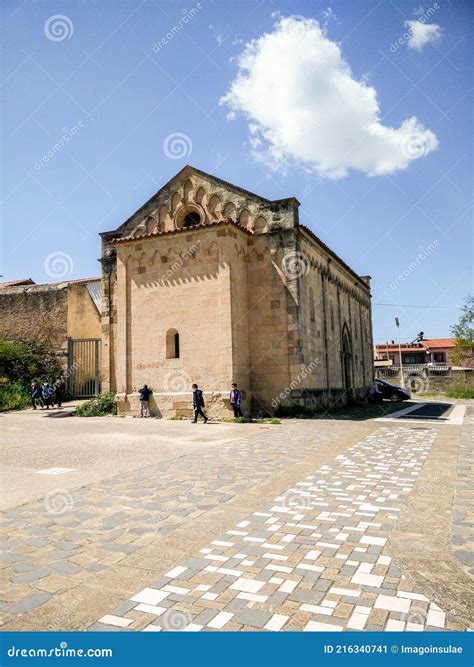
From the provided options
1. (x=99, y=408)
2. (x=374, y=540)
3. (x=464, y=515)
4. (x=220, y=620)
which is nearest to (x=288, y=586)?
(x=220, y=620)

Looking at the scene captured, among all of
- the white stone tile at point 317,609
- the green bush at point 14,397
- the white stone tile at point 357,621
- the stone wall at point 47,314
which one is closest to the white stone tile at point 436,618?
the white stone tile at point 357,621

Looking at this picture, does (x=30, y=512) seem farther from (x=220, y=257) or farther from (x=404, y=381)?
(x=404, y=381)

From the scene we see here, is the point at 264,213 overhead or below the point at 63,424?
overhead

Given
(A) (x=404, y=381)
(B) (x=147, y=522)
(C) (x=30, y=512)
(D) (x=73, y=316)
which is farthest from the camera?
(A) (x=404, y=381)

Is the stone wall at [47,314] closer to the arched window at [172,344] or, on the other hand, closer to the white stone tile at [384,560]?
the arched window at [172,344]

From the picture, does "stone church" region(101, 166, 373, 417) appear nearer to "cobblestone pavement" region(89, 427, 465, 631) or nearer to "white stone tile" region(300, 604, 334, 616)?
"cobblestone pavement" region(89, 427, 465, 631)

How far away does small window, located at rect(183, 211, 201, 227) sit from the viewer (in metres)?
20.0

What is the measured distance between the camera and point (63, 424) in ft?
51.4

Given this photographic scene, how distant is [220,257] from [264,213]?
3.10 m

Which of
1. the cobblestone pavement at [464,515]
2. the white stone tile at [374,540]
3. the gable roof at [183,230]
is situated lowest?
the cobblestone pavement at [464,515]

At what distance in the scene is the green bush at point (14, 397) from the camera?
2153 cm

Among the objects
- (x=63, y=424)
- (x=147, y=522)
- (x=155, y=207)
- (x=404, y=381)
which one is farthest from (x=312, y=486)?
(x=404, y=381)

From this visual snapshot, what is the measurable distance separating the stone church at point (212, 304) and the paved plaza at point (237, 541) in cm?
798

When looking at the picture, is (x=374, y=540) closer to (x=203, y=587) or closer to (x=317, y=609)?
(x=317, y=609)
